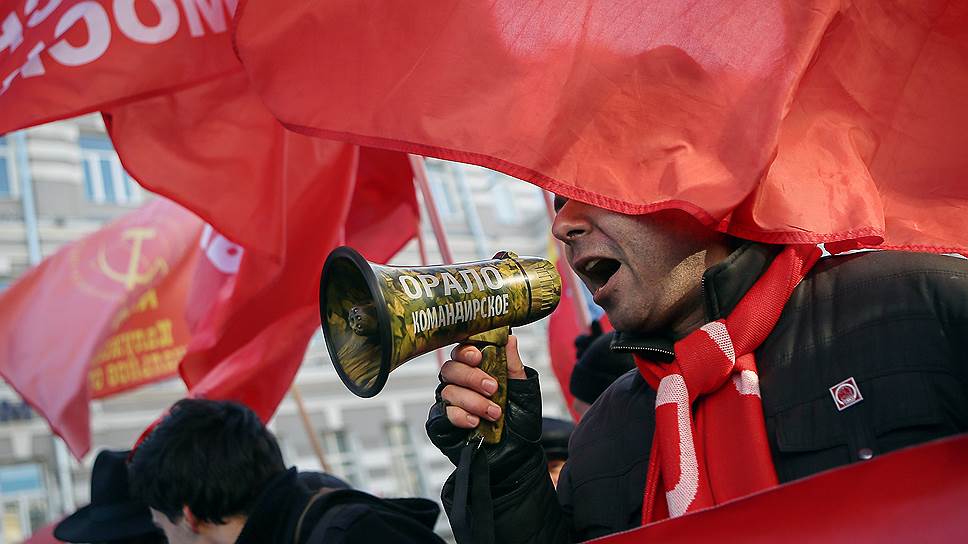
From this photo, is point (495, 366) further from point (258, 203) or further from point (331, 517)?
point (258, 203)

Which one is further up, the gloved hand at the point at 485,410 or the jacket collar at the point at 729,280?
the jacket collar at the point at 729,280

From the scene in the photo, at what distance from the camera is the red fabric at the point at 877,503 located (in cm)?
114

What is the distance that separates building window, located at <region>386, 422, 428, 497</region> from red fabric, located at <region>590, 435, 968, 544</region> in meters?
Answer: 18.7

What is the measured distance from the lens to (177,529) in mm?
2873

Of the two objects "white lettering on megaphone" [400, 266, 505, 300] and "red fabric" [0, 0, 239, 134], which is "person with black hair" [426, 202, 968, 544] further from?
"red fabric" [0, 0, 239, 134]

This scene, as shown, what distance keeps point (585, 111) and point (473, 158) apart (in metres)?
0.26

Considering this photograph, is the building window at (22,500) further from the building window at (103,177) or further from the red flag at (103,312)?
the red flag at (103,312)

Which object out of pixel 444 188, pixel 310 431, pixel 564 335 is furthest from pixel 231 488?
pixel 444 188

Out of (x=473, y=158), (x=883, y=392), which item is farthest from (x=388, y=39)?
(x=883, y=392)

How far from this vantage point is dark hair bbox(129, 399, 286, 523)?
2.77 meters

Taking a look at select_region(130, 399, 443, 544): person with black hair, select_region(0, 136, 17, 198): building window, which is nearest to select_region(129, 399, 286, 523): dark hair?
select_region(130, 399, 443, 544): person with black hair

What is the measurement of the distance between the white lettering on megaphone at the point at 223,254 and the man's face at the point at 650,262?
3.19 meters

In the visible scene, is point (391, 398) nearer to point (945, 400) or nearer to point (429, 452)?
point (429, 452)

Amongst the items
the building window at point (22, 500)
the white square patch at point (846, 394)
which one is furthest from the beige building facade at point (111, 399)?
the white square patch at point (846, 394)
